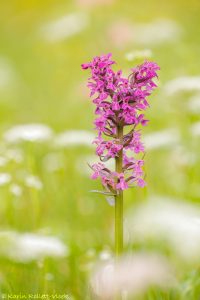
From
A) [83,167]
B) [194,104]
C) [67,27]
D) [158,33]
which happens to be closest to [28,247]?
[194,104]

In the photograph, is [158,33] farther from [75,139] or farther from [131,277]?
[131,277]

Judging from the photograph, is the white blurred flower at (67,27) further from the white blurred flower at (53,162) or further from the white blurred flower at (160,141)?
the white blurred flower at (160,141)

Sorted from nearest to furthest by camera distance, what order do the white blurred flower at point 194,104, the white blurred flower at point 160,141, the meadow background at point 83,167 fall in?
the meadow background at point 83,167, the white blurred flower at point 160,141, the white blurred flower at point 194,104

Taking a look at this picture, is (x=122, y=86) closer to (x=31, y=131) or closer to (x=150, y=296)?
(x=150, y=296)

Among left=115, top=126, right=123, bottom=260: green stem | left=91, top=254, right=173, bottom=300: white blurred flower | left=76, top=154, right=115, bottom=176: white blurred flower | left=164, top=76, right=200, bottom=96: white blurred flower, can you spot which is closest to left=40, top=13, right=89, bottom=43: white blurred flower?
left=76, top=154, right=115, bottom=176: white blurred flower

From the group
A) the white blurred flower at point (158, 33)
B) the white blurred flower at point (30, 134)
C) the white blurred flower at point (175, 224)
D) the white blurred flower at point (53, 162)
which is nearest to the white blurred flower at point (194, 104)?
the white blurred flower at point (30, 134)

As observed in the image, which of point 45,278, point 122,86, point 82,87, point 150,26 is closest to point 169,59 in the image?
point 150,26
